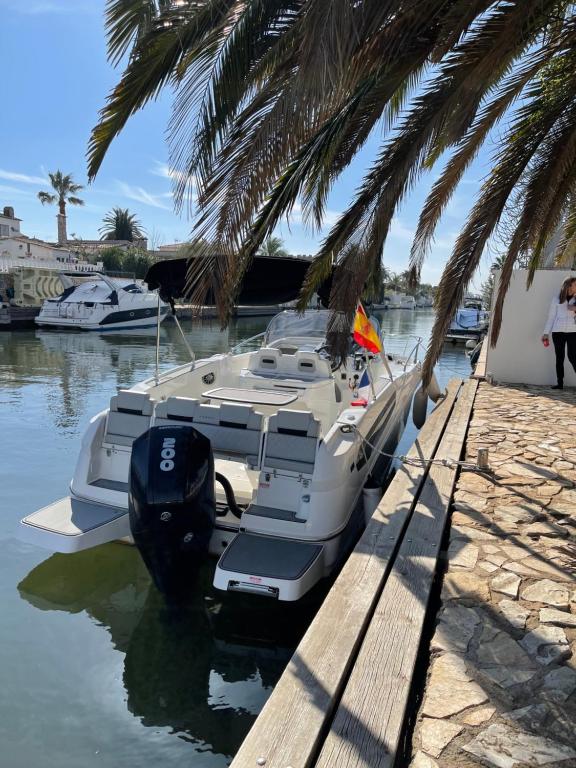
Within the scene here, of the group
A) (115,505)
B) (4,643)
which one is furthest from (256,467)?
(4,643)

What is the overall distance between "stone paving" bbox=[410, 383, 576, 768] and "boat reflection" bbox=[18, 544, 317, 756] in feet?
4.41

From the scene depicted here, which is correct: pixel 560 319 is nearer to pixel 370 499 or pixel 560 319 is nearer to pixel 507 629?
pixel 370 499

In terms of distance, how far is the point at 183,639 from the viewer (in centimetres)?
397

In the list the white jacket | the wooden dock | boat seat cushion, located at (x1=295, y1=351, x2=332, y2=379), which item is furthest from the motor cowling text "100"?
the wooden dock

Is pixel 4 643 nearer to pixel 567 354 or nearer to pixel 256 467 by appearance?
pixel 256 467

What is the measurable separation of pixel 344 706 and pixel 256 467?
2631 mm

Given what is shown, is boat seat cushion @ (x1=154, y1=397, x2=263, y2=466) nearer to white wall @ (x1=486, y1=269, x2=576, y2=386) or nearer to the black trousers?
white wall @ (x1=486, y1=269, x2=576, y2=386)

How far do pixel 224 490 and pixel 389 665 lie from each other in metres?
2.54

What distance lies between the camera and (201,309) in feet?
11.2

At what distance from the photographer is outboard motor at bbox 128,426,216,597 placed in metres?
3.72

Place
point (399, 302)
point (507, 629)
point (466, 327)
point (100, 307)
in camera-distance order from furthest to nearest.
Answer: point (399, 302)
point (100, 307)
point (466, 327)
point (507, 629)

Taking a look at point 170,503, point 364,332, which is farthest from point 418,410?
point 170,503

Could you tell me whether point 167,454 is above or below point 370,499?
above

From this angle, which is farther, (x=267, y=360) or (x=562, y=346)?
(x=562, y=346)
